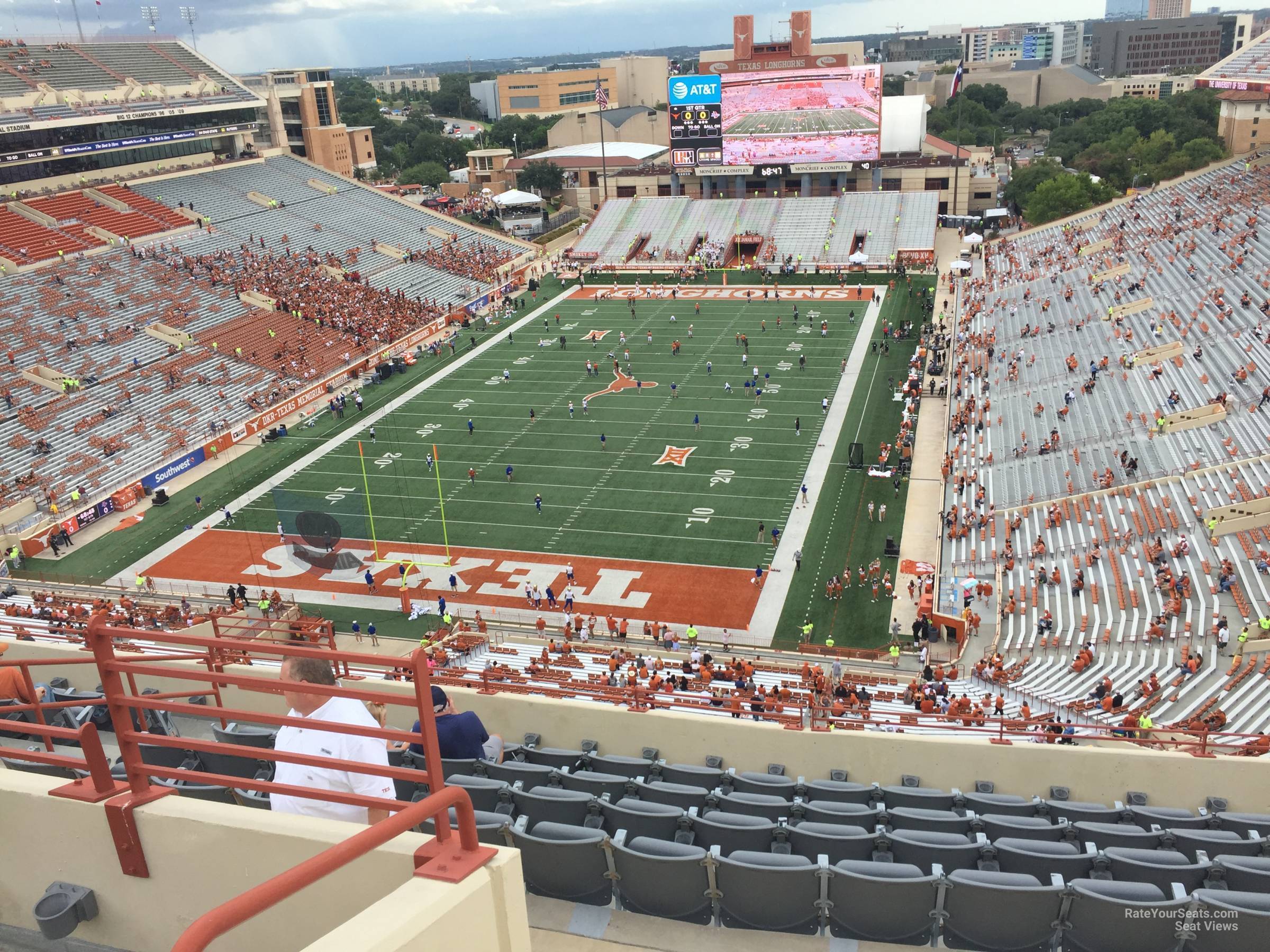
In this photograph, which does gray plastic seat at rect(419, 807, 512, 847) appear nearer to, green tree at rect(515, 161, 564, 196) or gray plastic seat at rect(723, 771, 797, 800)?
gray plastic seat at rect(723, 771, 797, 800)

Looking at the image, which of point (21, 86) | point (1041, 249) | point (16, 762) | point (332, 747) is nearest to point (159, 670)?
point (332, 747)

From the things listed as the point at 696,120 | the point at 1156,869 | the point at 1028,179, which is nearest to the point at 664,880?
the point at 1156,869

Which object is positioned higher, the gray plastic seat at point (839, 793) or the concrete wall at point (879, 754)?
the gray plastic seat at point (839, 793)

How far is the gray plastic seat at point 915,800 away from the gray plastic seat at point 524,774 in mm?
2416

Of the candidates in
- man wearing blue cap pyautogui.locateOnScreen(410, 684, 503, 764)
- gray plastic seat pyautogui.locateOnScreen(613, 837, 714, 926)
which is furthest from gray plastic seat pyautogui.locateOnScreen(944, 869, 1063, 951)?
man wearing blue cap pyautogui.locateOnScreen(410, 684, 503, 764)

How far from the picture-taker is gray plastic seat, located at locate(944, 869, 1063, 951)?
5344 millimetres

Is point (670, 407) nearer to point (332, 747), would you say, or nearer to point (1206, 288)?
point (1206, 288)

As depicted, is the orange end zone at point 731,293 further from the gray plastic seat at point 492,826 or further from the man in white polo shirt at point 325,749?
the man in white polo shirt at point 325,749

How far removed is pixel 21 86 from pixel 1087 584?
54.2 m

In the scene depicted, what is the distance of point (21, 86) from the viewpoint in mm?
50750

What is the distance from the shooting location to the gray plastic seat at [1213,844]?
630cm

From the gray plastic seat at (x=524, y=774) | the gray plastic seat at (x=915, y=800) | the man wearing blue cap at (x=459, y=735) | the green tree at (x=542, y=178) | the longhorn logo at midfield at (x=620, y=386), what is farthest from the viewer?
the green tree at (x=542, y=178)

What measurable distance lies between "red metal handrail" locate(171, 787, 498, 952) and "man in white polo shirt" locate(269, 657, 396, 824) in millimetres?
956

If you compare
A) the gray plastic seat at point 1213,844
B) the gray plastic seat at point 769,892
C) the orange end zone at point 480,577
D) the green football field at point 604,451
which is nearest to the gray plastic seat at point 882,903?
the gray plastic seat at point 769,892
